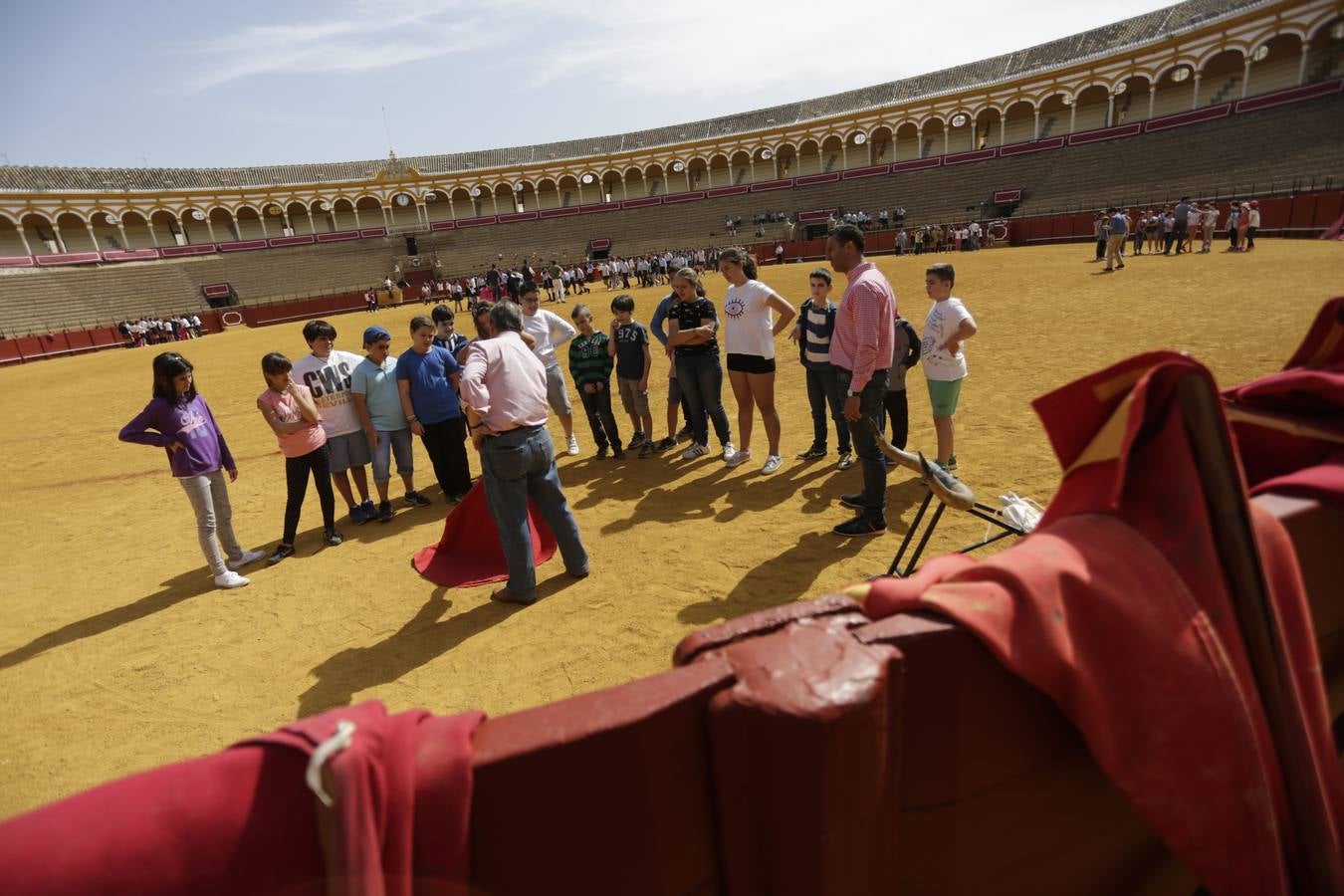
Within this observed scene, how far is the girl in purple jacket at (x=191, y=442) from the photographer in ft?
15.6

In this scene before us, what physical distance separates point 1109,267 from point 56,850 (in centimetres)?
2177

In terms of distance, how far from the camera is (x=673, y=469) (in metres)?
6.84

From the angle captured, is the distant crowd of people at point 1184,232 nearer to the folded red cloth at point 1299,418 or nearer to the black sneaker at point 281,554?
the folded red cloth at point 1299,418

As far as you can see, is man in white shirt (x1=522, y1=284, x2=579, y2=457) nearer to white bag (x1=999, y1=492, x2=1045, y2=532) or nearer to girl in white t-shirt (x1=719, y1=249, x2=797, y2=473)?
girl in white t-shirt (x1=719, y1=249, x2=797, y2=473)

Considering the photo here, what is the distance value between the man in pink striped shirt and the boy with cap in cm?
402

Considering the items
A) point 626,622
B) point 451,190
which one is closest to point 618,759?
point 626,622

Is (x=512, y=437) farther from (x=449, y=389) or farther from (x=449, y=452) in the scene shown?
(x=449, y=452)

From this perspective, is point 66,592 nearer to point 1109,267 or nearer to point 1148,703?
point 1148,703

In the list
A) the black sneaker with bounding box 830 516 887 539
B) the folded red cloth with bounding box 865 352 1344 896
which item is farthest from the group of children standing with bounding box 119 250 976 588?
the folded red cloth with bounding box 865 352 1344 896

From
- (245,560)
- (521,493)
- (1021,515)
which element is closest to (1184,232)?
(1021,515)

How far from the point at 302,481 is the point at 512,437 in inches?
108

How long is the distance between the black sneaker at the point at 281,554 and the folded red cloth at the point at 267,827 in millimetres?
5708

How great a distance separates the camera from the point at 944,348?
529cm

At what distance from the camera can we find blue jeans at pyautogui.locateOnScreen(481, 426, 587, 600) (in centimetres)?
404
